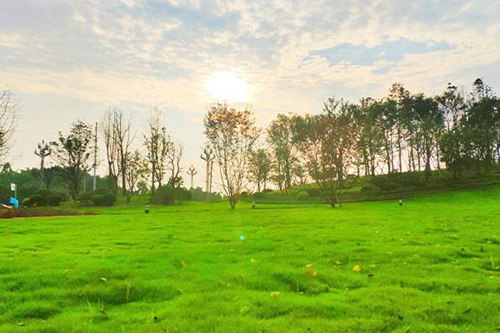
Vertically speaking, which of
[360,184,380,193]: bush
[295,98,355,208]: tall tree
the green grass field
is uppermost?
[295,98,355,208]: tall tree

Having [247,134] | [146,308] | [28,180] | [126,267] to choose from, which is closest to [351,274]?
[146,308]

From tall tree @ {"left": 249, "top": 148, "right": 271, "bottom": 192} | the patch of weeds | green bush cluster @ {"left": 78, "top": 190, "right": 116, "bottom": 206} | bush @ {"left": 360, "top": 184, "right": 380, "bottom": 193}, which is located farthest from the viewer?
tall tree @ {"left": 249, "top": 148, "right": 271, "bottom": 192}

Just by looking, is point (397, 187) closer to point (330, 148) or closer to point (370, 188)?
point (370, 188)

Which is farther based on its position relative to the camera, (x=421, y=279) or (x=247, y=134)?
(x=247, y=134)

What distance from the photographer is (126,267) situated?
28.0 ft

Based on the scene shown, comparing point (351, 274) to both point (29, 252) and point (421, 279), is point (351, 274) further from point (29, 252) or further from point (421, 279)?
point (29, 252)

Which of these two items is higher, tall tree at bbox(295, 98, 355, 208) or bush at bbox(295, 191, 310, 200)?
tall tree at bbox(295, 98, 355, 208)

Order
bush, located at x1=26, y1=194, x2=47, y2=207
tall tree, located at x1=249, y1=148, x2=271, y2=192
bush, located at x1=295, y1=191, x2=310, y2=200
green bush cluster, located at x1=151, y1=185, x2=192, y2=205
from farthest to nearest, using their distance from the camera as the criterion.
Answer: tall tree, located at x1=249, y1=148, x2=271, y2=192, bush, located at x1=295, y1=191, x2=310, y2=200, green bush cluster, located at x1=151, y1=185, x2=192, y2=205, bush, located at x1=26, y1=194, x2=47, y2=207

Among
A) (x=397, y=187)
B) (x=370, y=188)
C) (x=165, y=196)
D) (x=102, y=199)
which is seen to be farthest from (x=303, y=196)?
(x=102, y=199)

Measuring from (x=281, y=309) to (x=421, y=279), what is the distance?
3.29 m

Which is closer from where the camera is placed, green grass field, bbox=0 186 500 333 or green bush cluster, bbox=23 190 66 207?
green grass field, bbox=0 186 500 333

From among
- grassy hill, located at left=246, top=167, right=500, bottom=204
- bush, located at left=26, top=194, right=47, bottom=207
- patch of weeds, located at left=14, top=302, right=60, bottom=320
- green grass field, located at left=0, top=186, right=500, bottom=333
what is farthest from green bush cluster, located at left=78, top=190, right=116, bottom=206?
patch of weeds, located at left=14, top=302, right=60, bottom=320

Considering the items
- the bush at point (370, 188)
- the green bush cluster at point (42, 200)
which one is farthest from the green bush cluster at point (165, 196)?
the bush at point (370, 188)

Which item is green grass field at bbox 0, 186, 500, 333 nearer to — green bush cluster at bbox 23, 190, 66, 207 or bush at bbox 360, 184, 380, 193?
green bush cluster at bbox 23, 190, 66, 207
